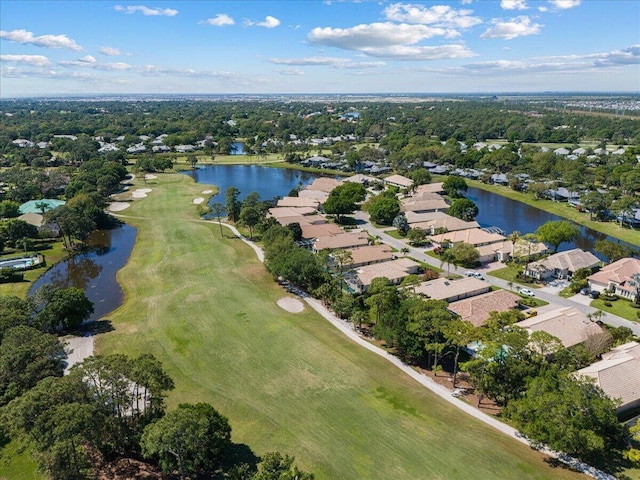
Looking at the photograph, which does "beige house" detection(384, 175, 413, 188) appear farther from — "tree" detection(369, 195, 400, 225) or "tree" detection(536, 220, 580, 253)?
"tree" detection(536, 220, 580, 253)

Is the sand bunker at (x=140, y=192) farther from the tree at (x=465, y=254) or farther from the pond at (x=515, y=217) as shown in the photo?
the pond at (x=515, y=217)

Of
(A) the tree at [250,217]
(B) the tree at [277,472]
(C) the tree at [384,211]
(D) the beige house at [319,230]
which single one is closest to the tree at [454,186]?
(C) the tree at [384,211]

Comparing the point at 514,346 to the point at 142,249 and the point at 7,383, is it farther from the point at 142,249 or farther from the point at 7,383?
the point at 142,249

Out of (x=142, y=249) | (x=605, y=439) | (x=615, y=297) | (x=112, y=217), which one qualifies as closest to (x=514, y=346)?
(x=605, y=439)

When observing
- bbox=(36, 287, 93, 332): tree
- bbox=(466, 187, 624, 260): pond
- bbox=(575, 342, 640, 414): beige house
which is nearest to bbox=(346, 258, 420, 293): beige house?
bbox=(575, 342, 640, 414): beige house

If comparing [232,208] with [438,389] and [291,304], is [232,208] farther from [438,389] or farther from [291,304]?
[438,389]

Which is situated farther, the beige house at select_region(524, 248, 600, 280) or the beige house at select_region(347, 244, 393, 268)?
the beige house at select_region(347, 244, 393, 268)
